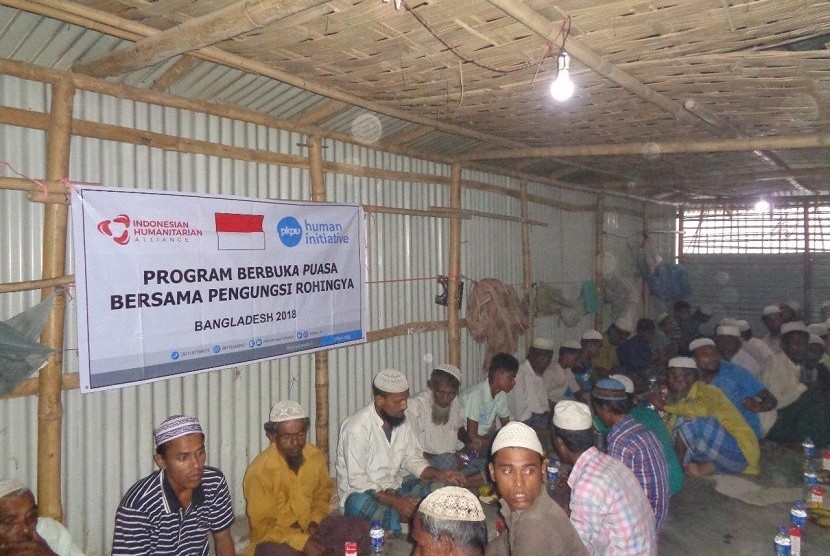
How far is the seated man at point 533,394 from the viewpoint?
269 inches

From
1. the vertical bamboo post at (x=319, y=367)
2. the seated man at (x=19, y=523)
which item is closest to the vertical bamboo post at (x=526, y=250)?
the vertical bamboo post at (x=319, y=367)

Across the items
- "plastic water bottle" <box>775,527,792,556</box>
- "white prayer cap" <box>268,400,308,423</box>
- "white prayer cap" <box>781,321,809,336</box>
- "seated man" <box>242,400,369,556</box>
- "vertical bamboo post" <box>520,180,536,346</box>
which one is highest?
"vertical bamboo post" <box>520,180,536,346</box>

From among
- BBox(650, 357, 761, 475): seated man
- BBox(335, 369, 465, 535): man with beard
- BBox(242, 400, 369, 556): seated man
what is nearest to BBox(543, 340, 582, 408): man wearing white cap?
BBox(650, 357, 761, 475): seated man

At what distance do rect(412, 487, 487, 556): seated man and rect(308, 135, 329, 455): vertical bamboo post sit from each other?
9.08 feet

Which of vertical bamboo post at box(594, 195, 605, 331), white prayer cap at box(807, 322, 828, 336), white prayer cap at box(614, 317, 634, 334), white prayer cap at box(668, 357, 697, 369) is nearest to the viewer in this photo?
white prayer cap at box(668, 357, 697, 369)

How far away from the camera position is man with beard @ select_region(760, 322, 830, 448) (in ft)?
22.3

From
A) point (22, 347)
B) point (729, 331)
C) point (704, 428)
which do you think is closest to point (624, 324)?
point (729, 331)

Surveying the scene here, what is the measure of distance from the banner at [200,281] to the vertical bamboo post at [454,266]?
1.75 metres

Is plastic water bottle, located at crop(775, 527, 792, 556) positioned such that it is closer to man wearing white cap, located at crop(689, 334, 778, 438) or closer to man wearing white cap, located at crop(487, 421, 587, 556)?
man wearing white cap, located at crop(487, 421, 587, 556)

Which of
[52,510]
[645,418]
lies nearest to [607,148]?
[645,418]

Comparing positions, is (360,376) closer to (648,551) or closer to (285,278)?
(285,278)

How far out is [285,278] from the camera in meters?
4.51

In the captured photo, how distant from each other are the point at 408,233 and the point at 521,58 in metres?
2.71

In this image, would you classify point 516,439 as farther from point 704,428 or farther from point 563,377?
point 563,377
